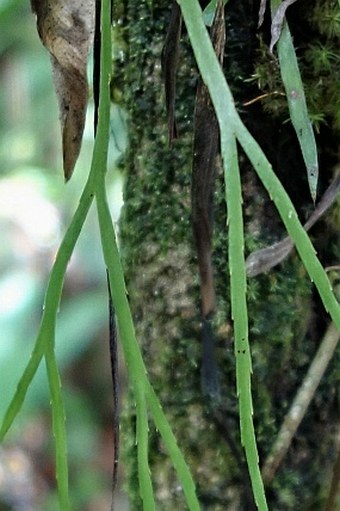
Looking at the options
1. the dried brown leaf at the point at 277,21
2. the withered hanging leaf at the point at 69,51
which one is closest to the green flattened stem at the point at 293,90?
the dried brown leaf at the point at 277,21

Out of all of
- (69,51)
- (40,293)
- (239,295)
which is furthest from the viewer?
(40,293)

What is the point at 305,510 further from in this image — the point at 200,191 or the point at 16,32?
the point at 16,32

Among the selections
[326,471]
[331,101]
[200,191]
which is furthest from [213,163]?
[326,471]

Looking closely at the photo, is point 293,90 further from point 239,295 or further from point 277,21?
point 239,295

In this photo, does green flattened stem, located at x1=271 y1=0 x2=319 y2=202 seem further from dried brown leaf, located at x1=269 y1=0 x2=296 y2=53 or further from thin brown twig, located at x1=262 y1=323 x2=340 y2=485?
thin brown twig, located at x1=262 y1=323 x2=340 y2=485

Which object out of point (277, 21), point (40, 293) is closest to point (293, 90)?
point (277, 21)

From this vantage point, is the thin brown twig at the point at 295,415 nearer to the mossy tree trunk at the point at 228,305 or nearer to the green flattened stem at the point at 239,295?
the mossy tree trunk at the point at 228,305

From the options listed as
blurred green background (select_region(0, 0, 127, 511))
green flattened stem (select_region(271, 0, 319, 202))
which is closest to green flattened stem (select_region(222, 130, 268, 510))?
green flattened stem (select_region(271, 0, 319, 202))

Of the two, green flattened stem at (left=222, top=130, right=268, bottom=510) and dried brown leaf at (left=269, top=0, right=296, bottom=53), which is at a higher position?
dried brown leaf at (left=269, top=0, right=296, bottom=53)
